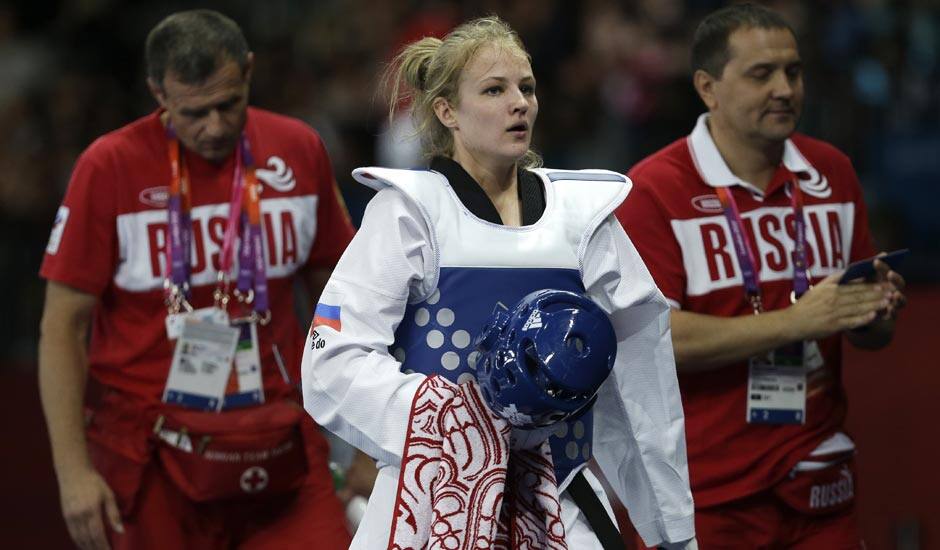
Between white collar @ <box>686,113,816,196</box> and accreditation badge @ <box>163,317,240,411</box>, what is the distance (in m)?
1.42

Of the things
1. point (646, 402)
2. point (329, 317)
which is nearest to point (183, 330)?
point (329, 317)

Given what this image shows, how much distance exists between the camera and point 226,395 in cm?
452

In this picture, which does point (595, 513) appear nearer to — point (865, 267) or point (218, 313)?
point (865, 267)

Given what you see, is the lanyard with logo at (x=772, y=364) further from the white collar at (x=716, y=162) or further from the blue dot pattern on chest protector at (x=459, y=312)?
the blue dot pattern on chest protector at (x=459, y=312)

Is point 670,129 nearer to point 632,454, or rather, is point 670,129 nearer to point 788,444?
point 788,444

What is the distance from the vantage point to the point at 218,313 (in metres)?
4.50

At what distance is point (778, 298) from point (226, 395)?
1.59 meters

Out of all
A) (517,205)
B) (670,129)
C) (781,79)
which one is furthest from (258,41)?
(517,205)

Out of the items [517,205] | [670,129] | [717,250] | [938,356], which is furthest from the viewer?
[670,129]

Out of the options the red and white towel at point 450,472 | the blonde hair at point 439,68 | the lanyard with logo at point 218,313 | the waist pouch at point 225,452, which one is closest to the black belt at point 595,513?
the red and white towel at point 450,472

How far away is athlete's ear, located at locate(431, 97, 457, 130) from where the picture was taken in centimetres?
359

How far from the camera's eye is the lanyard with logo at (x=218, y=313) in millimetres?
4469

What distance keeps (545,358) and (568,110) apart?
15.9ft

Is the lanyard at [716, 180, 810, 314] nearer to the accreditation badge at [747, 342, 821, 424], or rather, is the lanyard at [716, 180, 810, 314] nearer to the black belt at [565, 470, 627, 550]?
the accreditation badge at [747, 342, 821, 424]
